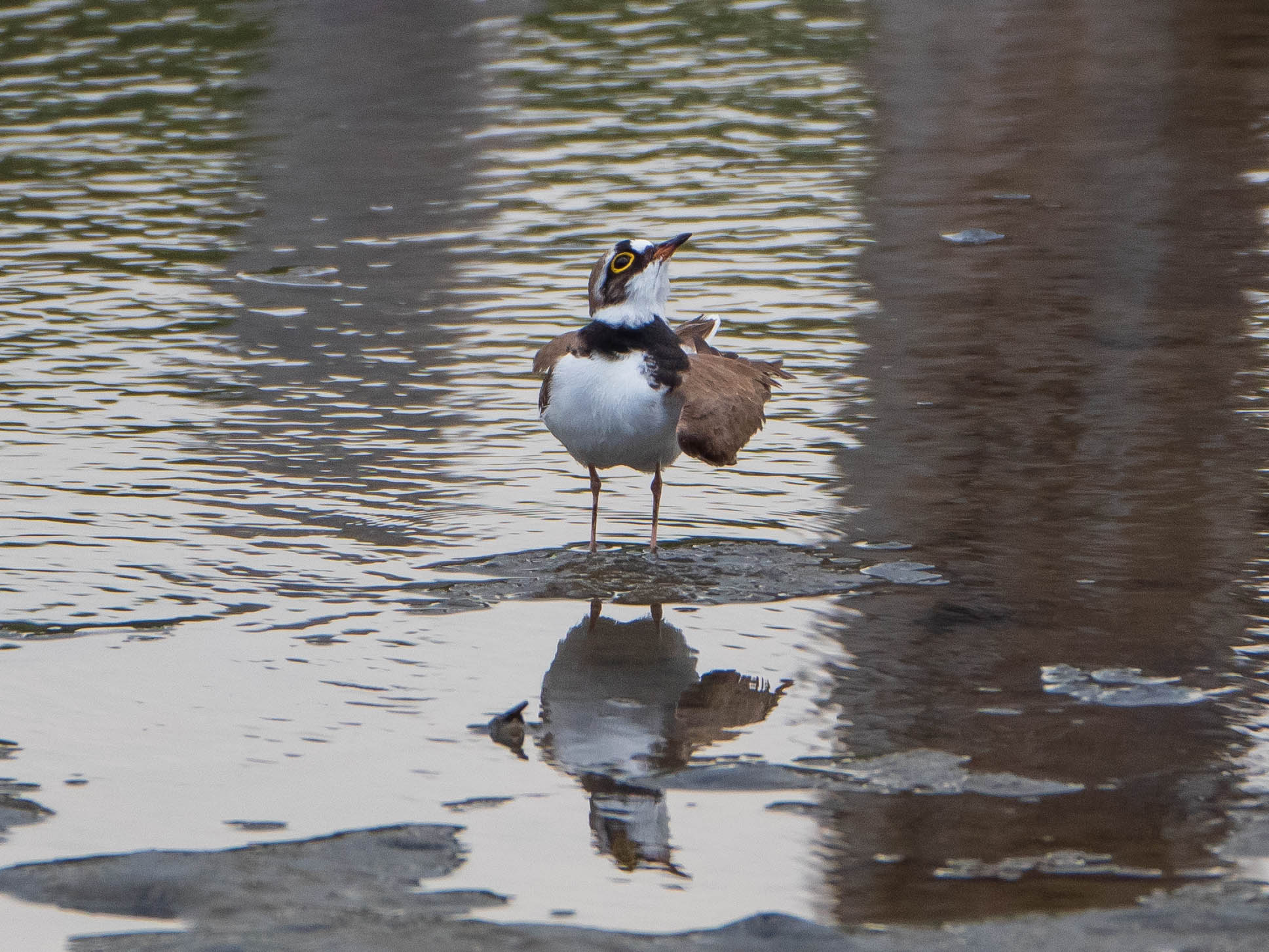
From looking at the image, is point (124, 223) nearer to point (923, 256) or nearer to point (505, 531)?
point (923, 256)

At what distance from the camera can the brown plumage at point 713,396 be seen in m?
6.90

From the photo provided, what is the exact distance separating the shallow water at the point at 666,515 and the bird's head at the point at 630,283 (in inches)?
37.1

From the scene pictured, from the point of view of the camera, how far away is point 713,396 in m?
6.98

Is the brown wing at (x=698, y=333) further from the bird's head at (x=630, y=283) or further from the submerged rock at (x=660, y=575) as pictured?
the submerged rock at (x=660, y=575)

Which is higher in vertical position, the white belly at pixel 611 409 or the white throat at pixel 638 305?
the white throat at pixel 638 305

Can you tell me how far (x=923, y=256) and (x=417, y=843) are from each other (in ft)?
24.8

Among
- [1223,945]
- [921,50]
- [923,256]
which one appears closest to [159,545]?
[1223,945]

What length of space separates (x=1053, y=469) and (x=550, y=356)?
7.34ft

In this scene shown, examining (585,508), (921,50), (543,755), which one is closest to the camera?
(543,755)

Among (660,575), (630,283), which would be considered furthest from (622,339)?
(660,575)

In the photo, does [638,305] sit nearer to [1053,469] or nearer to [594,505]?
[594,505]

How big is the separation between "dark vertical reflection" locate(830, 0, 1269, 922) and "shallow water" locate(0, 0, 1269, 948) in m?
0.03

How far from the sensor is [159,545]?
7.25m

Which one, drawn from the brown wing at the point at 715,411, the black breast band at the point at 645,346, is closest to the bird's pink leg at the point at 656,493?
the brown wing at the point at 715,411
